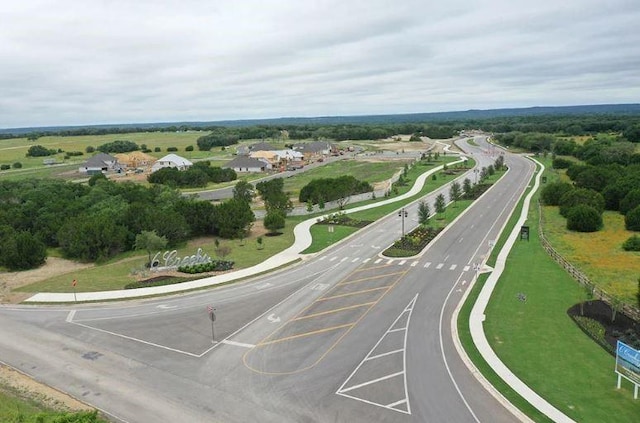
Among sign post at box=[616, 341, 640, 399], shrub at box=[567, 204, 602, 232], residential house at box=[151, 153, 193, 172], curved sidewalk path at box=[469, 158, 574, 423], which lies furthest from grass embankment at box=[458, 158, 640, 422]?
residential house at box=[151, 153, 193, 172]

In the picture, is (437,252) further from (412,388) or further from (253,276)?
(412,388)

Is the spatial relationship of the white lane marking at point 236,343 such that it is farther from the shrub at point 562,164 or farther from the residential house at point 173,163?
the residential house at point 173,163

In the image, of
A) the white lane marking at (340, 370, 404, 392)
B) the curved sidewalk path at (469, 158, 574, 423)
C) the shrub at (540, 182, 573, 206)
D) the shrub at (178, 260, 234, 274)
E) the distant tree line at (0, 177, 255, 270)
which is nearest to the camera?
the curved sidewalk path at (469, 158, 574, 423)

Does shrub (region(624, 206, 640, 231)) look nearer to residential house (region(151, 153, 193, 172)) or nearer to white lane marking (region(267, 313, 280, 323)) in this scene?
white lane marking (region(267, 313, 280, 323))

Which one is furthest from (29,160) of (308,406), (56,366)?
(308,406)

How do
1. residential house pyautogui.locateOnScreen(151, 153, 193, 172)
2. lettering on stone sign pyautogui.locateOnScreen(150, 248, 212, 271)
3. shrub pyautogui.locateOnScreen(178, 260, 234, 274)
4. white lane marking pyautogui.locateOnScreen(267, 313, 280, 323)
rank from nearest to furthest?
white lane marking pyautogui.locateOnScreen(267, 313, 280, 323), shrub pyautogui.locateOnScreen(178, 260, 234, 274), lettering on stone sign pyautogui.locateOnScreen(150, 248, 212, 271), residential house pyautogui.locateOnScreen(151, 153, 193, 172)

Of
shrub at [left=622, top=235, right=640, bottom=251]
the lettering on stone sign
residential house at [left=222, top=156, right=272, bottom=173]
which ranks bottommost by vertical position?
shrub at [left=622, top=235, right=640, bottom=251]

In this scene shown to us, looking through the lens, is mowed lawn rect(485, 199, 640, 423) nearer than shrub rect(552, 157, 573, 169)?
Yes
